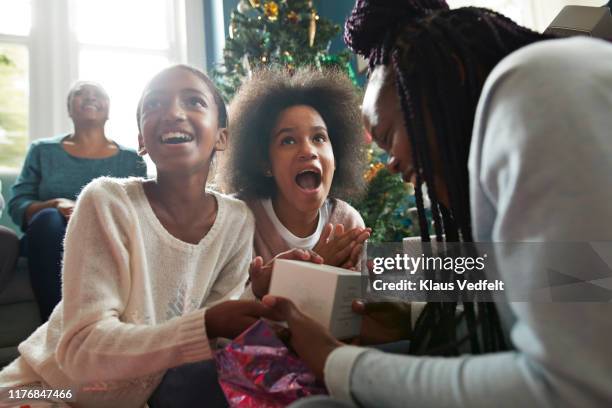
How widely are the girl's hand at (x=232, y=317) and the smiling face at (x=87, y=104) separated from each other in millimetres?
1990

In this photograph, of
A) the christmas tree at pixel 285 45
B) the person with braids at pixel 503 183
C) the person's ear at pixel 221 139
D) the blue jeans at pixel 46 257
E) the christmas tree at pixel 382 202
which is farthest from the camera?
the christmas tree at pixel 285 45

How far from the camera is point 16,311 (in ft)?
6.45

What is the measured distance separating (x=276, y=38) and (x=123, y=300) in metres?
1.91

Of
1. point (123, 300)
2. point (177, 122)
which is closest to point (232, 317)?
point (123, 300)

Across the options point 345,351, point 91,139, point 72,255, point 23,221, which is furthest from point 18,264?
point 345,351

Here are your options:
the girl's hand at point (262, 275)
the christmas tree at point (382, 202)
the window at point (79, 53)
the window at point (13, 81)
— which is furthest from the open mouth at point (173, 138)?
the window at point (13, 81)

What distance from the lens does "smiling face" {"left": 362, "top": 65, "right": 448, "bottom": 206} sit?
0.61 meters

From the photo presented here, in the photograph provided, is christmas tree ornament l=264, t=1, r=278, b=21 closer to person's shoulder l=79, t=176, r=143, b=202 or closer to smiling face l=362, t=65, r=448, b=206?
person's shoulder l=79, t=176, r=143, b=202

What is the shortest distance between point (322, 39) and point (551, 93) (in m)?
2.24

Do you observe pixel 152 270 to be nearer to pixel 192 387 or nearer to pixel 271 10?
pixel 192 387

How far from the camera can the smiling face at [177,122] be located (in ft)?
3.29

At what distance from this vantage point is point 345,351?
0.52 m

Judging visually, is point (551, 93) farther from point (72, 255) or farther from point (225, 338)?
point (72, 255)

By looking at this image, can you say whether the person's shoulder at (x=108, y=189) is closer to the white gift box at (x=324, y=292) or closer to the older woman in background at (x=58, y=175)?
the white gift box at (x=324, y=292)
